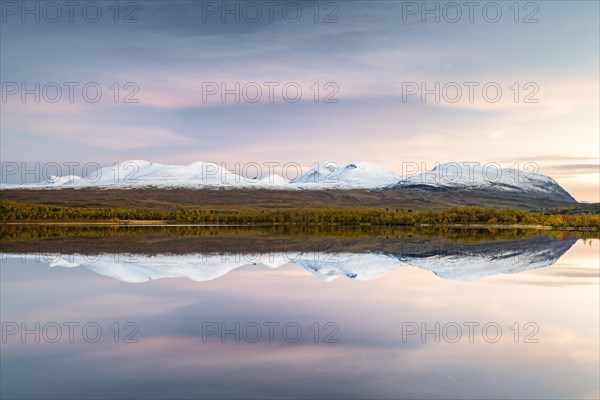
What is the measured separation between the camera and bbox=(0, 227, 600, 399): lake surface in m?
8.67

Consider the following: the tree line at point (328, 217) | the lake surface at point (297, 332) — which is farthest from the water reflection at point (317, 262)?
the tree line at point (328, 217)

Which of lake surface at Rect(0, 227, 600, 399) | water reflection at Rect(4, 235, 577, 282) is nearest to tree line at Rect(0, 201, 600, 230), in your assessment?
water reflection at Rect(4, 235, 577, 282)

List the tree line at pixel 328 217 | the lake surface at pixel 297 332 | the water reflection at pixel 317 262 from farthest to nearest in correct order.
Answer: the tree line at pixel 328 217 → the water reflection at pixel 317 262 → the lake surface at pixel 297 332

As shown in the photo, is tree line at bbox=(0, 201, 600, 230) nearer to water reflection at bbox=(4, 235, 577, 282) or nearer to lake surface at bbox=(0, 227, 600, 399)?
water reflection at bbox=(4, 235, 577, 282)

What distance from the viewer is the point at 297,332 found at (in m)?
12.1

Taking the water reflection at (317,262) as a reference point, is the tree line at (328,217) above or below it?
above

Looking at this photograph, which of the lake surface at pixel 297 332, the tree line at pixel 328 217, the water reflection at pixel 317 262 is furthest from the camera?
the tree line at pixel 328 217

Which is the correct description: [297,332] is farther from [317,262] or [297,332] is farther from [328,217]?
[328,217]

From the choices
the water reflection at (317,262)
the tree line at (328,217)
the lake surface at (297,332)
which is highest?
the tree line at (328,217)

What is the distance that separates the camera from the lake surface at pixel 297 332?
867 centimetres

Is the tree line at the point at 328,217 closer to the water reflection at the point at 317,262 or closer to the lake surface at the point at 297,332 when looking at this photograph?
the water reflection at the point at 317,262

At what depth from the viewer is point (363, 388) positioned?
334 inches

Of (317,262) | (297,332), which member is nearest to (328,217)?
(317,262)

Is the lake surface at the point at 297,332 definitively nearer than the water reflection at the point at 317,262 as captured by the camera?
Yes
